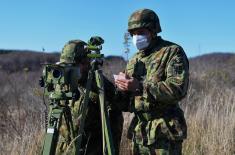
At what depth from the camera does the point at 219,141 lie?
6398 millimetres

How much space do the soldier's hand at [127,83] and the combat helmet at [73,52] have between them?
445 millimetres

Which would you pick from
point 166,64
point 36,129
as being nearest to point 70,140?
point 166,64

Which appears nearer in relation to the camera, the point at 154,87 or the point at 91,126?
the point at 154,87

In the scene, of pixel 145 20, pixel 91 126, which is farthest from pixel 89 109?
pixel 145 20

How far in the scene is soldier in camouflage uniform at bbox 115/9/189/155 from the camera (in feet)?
13.4

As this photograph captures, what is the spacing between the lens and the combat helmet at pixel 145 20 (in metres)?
4.29

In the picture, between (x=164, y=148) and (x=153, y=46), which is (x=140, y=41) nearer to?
(x=153, y=46)

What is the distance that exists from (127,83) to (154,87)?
20 centimetres

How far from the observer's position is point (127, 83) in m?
4.04

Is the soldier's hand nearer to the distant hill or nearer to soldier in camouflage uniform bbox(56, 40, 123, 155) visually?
soldier in camouflage uniform bbox(56, 40, 123, 155)

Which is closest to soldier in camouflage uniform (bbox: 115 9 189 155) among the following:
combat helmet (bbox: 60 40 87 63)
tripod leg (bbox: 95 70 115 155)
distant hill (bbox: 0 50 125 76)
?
tripod leg (bbox: 95 70 115 155)

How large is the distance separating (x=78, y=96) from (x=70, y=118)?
183 millimetres

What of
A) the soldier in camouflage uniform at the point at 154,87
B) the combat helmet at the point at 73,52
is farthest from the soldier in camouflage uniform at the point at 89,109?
the soldier in camouflage uniform at the point at 154,87

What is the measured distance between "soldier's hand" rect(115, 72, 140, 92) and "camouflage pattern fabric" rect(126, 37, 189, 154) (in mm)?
76
